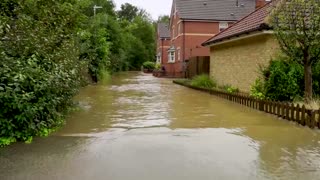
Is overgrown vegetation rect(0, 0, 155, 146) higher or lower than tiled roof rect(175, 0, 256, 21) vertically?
lower

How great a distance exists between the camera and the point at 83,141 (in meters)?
8.33

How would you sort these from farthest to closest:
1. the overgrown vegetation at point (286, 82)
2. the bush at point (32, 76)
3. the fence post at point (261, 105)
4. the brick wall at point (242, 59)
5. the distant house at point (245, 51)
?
the brick wall at point (242, 59) < the distant house at point (245, 51) < the overgrown vegetation at point (286, 82) < the fence post at point (261, 105) < the bush at point (32, 76)

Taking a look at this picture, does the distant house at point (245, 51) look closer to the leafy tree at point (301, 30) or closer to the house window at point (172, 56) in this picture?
the leafy tree at point (301, 30)

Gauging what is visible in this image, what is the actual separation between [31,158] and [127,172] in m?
1.93

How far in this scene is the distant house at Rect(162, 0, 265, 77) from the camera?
40.9 m

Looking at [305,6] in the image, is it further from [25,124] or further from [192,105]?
[25,124]

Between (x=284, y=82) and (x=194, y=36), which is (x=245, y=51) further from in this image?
(x=194, y=36)

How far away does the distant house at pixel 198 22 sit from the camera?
4088 centimetres

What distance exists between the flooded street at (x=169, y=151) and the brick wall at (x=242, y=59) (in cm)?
500

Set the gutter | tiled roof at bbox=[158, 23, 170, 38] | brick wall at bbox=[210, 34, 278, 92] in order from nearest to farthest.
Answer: the gutter < brick wall at bbox=[210, 34, 278, 92] < tiled roof at bbox=[158, 23, 170, 38]

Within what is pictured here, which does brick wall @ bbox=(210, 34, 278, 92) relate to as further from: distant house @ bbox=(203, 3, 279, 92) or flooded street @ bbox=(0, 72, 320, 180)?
flooded street @ bbox=(0, 72, 320, 180)

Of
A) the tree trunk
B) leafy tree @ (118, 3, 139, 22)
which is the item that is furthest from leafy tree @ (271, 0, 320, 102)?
leafy tree @ (118, 3, 139, 22)

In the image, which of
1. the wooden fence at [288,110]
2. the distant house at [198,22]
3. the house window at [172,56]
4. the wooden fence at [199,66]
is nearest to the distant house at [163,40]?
the house window at [172,56]

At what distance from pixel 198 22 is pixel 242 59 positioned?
23.2 m
